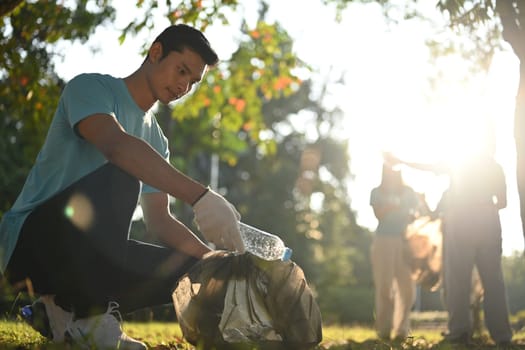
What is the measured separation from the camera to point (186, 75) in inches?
149

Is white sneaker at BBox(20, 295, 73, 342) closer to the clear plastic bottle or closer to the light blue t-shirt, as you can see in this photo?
the light blue t-shirt

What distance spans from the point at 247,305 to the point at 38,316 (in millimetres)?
1089

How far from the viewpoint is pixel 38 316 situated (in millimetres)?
3650

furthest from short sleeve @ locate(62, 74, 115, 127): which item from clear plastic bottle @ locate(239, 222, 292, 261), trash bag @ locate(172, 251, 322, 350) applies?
clear plastic bottle @ locate(239, 222, 292, 261)

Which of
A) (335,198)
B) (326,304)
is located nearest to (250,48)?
(326,304)

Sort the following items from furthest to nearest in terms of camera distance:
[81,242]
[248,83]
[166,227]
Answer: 1. [248,83]
2. [166,227]
3. [81,242]

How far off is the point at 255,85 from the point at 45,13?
3.21 metres

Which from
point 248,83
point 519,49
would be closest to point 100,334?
point 519,49

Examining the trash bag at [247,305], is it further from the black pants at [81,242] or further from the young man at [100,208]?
the black pants at [81,242]

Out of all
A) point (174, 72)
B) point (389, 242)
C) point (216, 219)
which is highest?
point (174, 72)

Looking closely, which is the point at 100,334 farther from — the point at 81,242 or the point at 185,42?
the point at 185,42

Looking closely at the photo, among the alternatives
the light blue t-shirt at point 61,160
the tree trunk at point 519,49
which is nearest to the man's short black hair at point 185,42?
the light blue t-shirt at point 61,160

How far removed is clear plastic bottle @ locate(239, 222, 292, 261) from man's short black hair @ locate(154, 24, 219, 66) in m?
0.98

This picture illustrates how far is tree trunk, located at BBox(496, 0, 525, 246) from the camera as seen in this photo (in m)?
5.89
